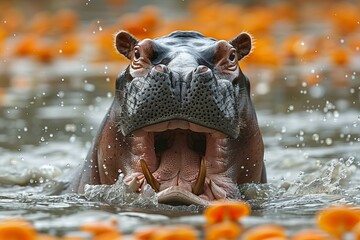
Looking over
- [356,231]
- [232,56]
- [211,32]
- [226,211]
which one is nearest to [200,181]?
[232,56]

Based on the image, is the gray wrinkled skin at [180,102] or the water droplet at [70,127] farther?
the water droplet at [70,127]

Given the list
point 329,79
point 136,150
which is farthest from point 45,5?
point 136,150

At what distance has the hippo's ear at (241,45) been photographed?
5700 millimetres

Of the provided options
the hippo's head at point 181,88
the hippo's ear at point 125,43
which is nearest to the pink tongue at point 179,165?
the hippo's head at point 181,88

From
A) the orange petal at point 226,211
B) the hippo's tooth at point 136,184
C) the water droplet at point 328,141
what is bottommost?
the orange petal at point 226,211

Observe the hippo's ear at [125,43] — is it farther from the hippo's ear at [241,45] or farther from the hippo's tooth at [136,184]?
the hippo's tooth at [136,184]

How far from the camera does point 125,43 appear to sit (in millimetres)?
5734

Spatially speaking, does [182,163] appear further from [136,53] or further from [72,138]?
[72,138]

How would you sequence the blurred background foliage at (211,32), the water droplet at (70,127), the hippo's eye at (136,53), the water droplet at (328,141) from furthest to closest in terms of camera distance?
the blurred background foliage at (211,32)
the water droplet at (70,127)
the water droplet at (328,141)
the hippo's eye at (136,53)

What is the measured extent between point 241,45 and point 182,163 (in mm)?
Result: 911

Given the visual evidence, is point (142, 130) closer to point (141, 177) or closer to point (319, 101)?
point (141, 177)

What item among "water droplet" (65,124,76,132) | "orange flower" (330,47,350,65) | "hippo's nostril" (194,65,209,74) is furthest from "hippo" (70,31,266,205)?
"orange flower" (330,47,350,65)

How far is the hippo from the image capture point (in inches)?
194

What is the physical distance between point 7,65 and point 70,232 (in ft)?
27.9
